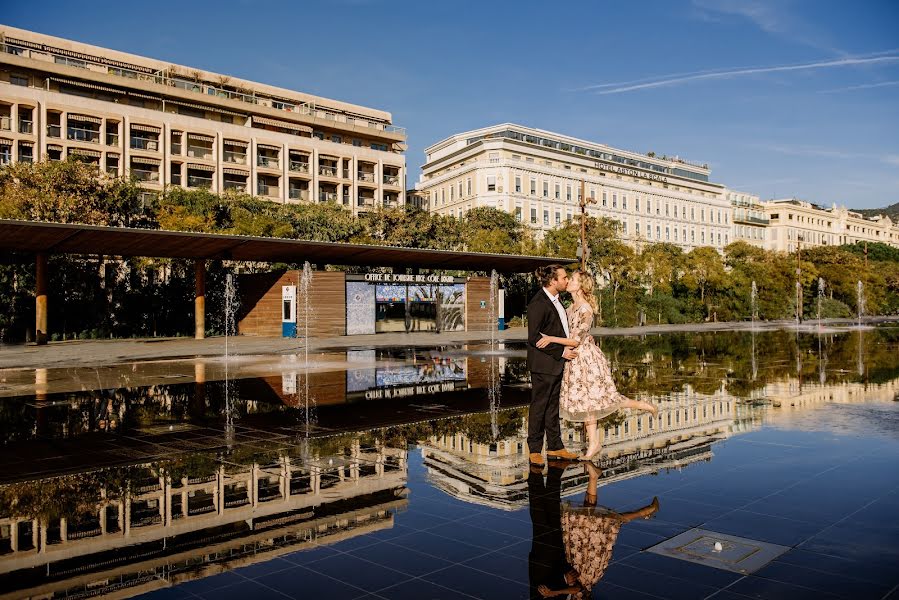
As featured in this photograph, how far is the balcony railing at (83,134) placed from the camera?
175 ft

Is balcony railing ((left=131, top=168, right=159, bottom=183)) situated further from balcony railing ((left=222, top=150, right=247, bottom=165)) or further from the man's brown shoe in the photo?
the man's brown shoe

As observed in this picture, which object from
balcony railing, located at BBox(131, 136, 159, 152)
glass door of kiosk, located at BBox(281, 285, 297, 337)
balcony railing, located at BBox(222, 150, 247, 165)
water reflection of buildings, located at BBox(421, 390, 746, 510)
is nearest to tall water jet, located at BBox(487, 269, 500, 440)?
water reflection of buildings, located at BBox(421, 390, 746, 510)

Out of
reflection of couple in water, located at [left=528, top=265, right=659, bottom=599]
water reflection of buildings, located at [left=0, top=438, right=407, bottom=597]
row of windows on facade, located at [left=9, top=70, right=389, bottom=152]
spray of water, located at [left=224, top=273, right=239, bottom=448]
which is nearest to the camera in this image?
water reflection of buildings, located at [left=0, top=438, right=407, bottom=597]

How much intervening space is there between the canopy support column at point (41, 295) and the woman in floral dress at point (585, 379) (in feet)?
89.3

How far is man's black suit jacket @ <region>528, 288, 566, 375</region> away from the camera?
714 centimetres

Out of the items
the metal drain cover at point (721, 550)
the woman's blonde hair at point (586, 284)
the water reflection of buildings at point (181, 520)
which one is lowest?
the metal drain cover at point (721, 550)

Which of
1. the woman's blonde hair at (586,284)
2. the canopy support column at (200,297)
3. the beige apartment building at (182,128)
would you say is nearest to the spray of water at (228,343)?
the canopy support column at (200,297)

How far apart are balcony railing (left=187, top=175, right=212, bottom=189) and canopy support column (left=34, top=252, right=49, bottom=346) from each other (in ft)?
99.8

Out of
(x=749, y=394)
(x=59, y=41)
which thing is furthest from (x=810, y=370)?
(x=59, y=41)

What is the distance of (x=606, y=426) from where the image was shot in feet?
31.4

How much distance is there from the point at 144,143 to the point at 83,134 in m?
4.38

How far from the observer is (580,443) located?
830 cm

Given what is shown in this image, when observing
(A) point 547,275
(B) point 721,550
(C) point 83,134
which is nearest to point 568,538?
(B) point 721,550

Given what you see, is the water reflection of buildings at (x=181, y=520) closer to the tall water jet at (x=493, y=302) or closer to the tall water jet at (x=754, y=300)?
the tall water jet at (x=493, y=302)
